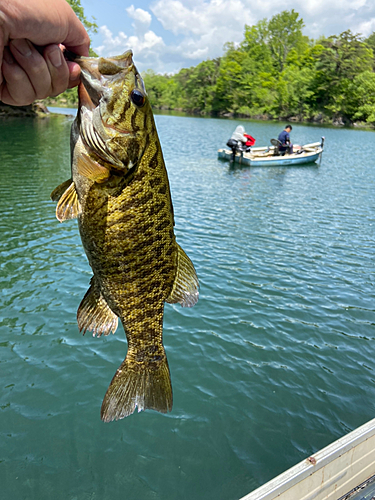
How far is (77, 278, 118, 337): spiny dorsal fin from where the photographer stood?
230cm

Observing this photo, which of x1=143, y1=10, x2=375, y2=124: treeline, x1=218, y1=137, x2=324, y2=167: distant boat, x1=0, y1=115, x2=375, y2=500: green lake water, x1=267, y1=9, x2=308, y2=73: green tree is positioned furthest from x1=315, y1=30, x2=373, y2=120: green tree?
x1=0, y1=115, x2=375, y2=500: green lake water

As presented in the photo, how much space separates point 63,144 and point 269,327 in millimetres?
23997

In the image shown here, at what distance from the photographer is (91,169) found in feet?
6.22

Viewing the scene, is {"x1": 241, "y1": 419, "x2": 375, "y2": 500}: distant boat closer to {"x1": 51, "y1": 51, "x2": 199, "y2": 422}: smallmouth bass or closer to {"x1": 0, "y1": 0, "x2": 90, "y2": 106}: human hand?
{"x1": 51, "y1": 51, "x2": 199, "y2": 422}: smallmouth bass

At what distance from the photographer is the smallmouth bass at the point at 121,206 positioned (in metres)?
1.87

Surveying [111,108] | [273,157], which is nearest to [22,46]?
[111,108]

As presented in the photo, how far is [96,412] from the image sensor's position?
5.23m

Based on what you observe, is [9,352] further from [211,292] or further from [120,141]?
[120,141]

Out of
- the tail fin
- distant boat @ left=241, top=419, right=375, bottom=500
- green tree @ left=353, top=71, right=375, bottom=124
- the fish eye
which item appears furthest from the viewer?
green tree @ left=353, top=71, right=375, bottom=124

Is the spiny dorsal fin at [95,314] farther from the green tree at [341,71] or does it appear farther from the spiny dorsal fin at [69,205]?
the green tree at [341,71]

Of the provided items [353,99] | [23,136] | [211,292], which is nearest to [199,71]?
[353,99]

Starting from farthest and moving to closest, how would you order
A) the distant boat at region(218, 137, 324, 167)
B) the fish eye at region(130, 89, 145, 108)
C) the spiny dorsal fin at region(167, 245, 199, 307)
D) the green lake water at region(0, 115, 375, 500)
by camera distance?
the distant boat at region(218, 137, 324, 167), the green lake water at region(0, 115, 375, 500), the spiny dorsal fin at region(167, 245, 199, 307), the fish eye at region(130, 89, 145, 108)

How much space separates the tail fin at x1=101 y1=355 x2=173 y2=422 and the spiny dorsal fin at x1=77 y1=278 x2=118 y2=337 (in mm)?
352

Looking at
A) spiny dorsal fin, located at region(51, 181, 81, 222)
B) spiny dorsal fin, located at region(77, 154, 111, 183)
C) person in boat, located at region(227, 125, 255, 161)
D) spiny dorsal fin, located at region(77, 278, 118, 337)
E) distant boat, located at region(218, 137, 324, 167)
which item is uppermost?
person in boat, located at region(227, 125, 255, 161)
